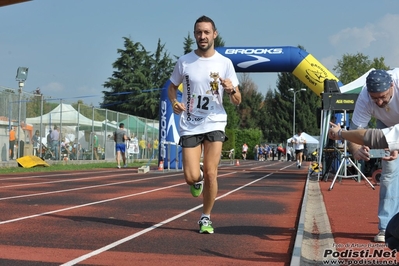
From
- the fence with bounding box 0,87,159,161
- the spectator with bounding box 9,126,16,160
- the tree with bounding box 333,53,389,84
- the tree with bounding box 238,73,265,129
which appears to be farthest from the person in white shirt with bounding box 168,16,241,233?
the tree with bounding box 238,73,265,129

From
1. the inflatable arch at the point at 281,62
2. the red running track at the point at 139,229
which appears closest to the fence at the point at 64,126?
the inflatable arch at the point at 281,62

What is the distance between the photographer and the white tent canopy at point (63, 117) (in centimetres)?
3043

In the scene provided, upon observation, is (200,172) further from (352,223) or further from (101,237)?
(352,223)

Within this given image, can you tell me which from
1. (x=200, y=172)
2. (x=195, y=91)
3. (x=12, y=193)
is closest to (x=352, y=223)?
(x=200, y=172)

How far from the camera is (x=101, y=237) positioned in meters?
7.16

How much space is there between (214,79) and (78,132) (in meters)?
27.4

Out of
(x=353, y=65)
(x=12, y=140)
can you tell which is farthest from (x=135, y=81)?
(x=12, y=140)

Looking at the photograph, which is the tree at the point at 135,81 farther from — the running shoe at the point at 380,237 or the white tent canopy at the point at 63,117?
the running shoe at the point at 380,237

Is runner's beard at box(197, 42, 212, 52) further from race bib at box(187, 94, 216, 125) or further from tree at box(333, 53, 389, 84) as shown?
tree at box(333, 53, 389, 84)

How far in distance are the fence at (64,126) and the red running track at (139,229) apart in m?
14.0

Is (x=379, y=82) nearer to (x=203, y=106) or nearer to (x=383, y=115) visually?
(x=383, y=115)

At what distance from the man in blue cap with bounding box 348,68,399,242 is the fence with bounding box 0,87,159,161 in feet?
70.1

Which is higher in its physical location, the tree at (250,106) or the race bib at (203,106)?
the tree at (250,106)

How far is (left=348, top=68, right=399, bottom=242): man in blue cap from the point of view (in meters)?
5.57
